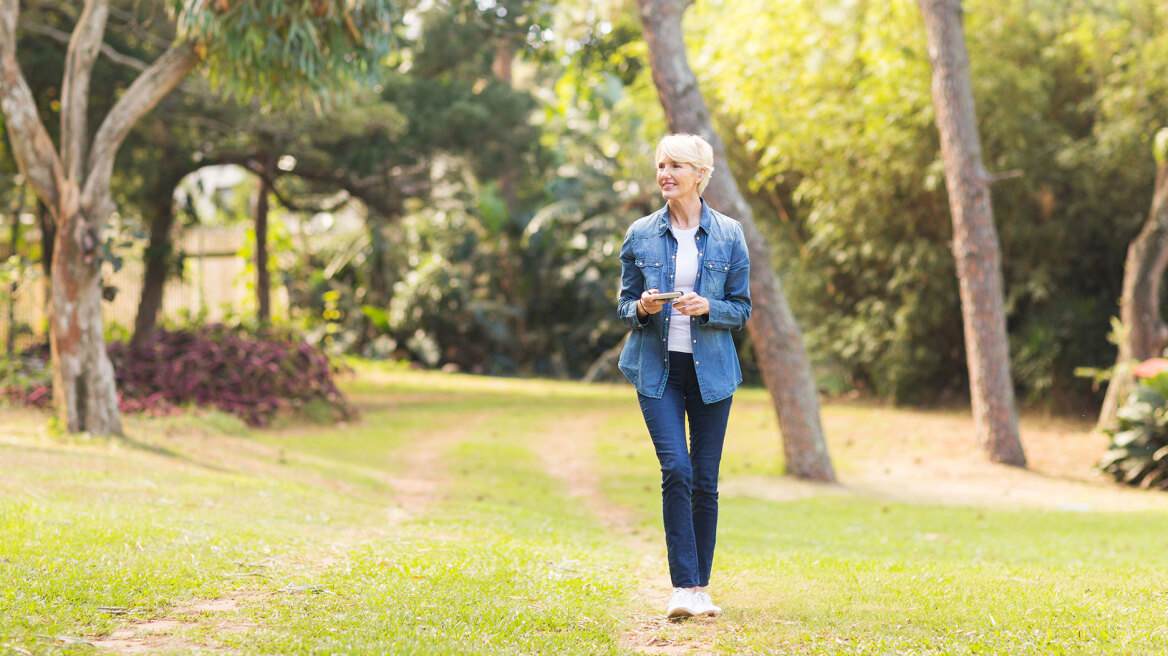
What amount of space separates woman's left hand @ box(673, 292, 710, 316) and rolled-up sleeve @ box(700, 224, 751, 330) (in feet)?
0.37

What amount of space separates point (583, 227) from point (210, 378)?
10.4 meters

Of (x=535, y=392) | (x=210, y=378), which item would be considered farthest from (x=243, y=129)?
(x=535, y=392)

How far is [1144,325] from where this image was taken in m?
12.6

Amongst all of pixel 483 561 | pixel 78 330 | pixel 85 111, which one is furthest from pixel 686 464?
pixel 85 111

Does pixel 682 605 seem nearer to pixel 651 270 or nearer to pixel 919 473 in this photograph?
pixel 651 270

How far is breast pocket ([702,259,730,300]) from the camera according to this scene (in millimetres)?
4133

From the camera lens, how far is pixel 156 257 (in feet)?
47.6

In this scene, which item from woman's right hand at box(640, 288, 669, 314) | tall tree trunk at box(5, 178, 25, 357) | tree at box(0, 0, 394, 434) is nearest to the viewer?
woman's right hand at box(640, 288, 669, 314)

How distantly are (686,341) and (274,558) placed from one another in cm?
232

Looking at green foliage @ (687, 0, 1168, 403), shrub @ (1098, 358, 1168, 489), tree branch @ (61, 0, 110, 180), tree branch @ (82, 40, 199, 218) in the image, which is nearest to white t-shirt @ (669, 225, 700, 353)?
tree branch @ (82, 40, 199, 218)

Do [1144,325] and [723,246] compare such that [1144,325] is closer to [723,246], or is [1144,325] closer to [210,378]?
[723,246]

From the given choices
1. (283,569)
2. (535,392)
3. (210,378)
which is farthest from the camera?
(535,392)

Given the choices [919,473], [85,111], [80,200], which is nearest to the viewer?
[80,200]

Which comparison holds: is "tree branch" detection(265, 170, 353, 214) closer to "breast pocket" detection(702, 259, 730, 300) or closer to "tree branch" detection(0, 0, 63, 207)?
"tree branch" detection(0, 0, 63, 207)
